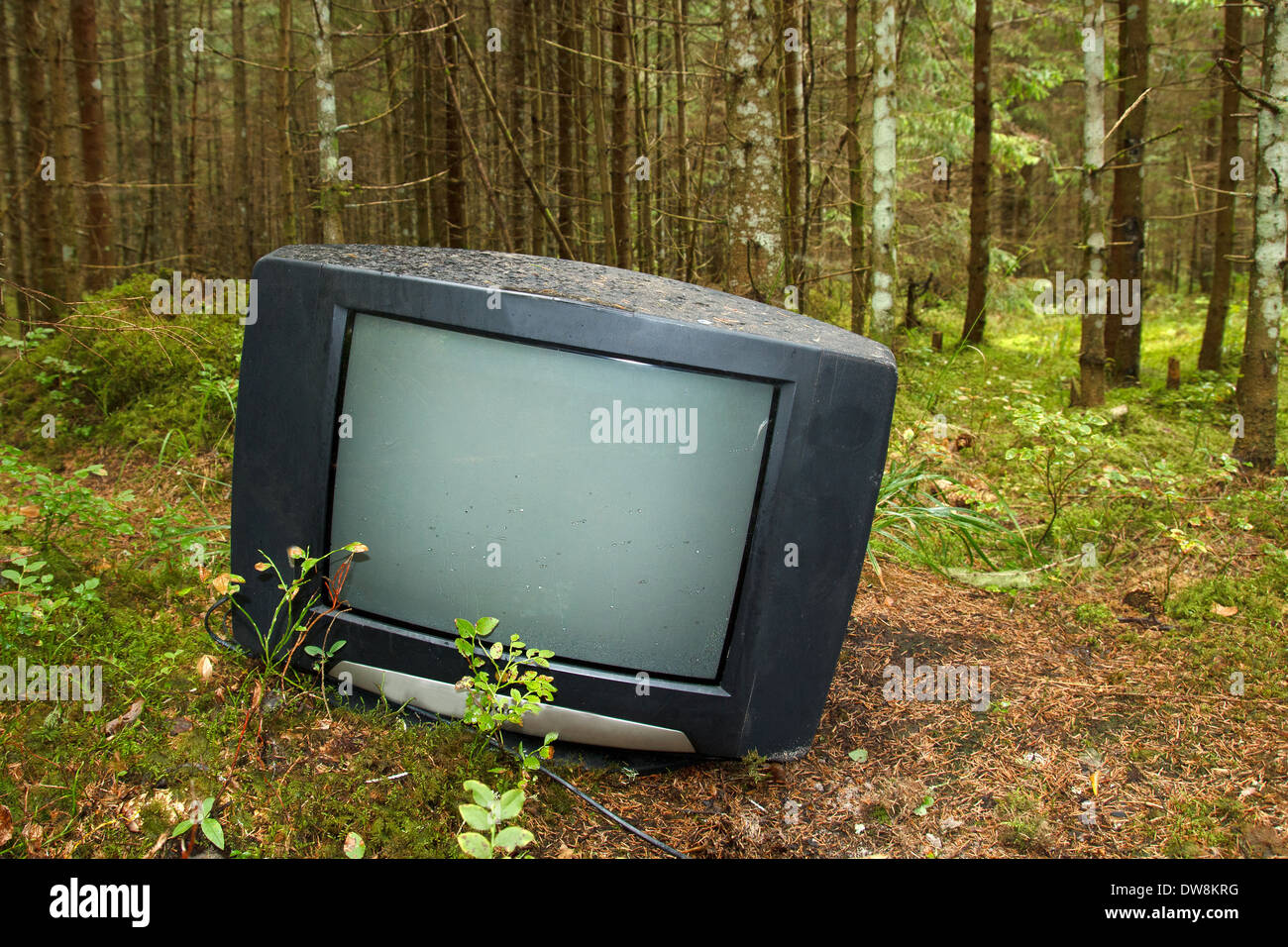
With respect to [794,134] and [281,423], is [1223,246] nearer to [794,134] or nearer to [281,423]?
[794,134]

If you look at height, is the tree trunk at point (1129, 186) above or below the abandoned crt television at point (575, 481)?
above

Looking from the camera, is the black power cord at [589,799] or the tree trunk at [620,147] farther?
the tree trunk at [620,147]

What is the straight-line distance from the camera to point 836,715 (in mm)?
2363

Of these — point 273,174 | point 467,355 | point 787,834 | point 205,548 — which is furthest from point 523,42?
point 273,174

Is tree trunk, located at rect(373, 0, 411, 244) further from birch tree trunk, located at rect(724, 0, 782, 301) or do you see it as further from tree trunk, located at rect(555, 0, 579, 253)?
birch tree trunk, located at rect(724, 0, 782, 301)

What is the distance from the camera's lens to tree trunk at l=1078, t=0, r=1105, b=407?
5859 millimetres

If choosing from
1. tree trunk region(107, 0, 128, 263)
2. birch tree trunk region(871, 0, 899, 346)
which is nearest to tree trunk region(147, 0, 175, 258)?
tree trunk region(107, 0, 128, 263)

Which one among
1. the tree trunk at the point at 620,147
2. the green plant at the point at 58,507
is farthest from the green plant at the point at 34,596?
the tree trunk at the point at 620,147

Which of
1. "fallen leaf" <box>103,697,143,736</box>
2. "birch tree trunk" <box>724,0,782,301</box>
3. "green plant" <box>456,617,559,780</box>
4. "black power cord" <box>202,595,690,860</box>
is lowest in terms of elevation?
"black power cord" <box>202,595,690,860</box>

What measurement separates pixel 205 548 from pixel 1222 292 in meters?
10.1

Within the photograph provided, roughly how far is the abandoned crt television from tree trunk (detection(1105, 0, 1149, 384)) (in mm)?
7450

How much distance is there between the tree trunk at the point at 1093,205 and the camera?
5859 millimetres

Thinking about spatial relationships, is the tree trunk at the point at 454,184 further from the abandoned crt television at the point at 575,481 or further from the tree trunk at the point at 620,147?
the abandoned crt television at the point at 575,481

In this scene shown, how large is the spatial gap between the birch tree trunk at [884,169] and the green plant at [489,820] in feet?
17.1
